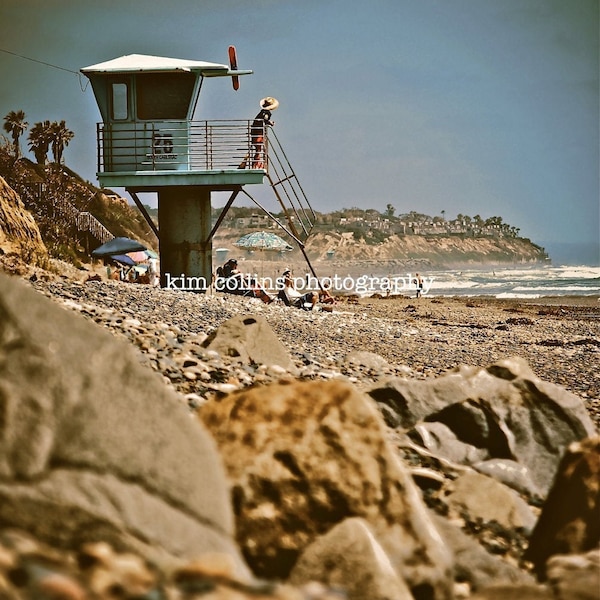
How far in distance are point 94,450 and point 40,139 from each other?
1785 inches

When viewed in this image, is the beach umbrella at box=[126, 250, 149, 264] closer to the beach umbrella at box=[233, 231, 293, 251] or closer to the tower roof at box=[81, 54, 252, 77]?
the beach umbrella at box=[233, 231, 293, 251]

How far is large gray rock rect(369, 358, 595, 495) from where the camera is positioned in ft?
18.4

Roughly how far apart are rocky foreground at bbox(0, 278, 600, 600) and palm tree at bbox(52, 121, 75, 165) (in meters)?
41.8

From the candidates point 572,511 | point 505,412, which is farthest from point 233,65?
point 572,511

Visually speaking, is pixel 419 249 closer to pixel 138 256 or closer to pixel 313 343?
pixel 138 256

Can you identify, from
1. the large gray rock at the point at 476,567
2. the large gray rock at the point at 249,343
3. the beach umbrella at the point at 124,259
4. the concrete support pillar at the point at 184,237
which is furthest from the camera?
the beach umbrella at the point at 124,259

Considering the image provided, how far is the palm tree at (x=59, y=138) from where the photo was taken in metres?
44.5

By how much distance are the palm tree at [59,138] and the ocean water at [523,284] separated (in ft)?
74.9

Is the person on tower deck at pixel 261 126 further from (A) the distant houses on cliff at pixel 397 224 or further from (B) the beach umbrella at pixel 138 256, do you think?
(A) the distant houses on cliff at pixel 397 224

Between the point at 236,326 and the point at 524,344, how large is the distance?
29.4ft

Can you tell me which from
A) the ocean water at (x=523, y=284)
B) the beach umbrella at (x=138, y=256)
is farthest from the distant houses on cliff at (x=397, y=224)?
the beach umbrella at (x=138, y=256)

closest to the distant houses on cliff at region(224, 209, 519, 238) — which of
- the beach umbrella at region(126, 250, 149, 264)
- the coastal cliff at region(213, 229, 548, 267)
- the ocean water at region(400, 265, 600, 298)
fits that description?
the coastal cliff at region(213, 229, 548, 267)

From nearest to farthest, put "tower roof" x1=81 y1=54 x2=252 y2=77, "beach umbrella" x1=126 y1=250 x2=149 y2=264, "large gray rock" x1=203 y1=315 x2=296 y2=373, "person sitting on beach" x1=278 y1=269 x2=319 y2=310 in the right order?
"large gray rock" x1=203 y1=315 x2=296 y2=373 → "tower roof" x1=81 y1=54 x2=252 y2=77 → "person sitting on beach" x1=278 y1=269 x2=319 y2=310 → "beach umbrella" x1=126 y1=250 x2=149 y2=264

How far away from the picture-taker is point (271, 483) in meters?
3.36
